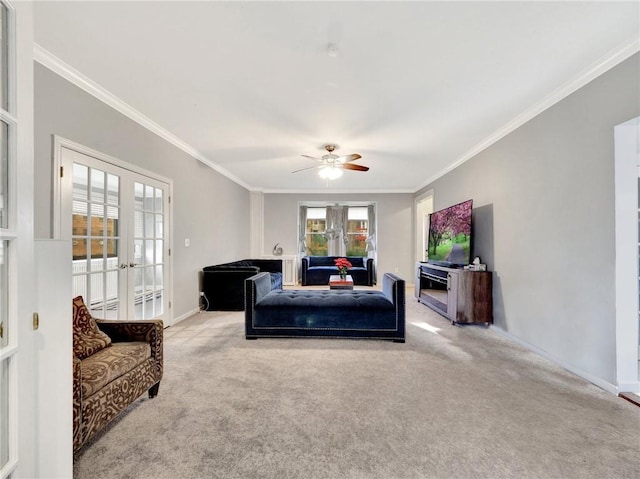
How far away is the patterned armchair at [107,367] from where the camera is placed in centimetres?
141

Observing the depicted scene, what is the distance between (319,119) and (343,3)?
146cm

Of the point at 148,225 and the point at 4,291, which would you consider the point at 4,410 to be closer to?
the point at 4,291

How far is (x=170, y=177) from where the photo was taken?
3.69 metres

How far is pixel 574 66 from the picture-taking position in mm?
2143

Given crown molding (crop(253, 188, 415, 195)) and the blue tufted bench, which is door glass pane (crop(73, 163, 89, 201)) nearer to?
the blue tufted bench

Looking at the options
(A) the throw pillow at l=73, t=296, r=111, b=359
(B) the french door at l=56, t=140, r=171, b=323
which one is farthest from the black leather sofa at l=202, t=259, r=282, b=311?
(A) the throw pillow at l=73, t=296, r=111, b=359

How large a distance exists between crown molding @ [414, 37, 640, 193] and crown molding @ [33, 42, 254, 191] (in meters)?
4.10

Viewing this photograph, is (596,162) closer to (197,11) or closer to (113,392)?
(197,11)

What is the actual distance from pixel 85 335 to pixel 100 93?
7.15ft

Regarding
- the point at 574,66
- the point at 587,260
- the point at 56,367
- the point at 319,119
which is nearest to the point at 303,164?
the point at 319,119

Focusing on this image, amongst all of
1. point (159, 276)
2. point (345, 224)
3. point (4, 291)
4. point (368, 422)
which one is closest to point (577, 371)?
point (368, 422)

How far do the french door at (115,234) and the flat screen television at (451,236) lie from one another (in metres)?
4.13

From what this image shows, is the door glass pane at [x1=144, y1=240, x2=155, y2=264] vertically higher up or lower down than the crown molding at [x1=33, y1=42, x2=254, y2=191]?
lower down

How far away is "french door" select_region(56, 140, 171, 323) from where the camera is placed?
2.42 m
